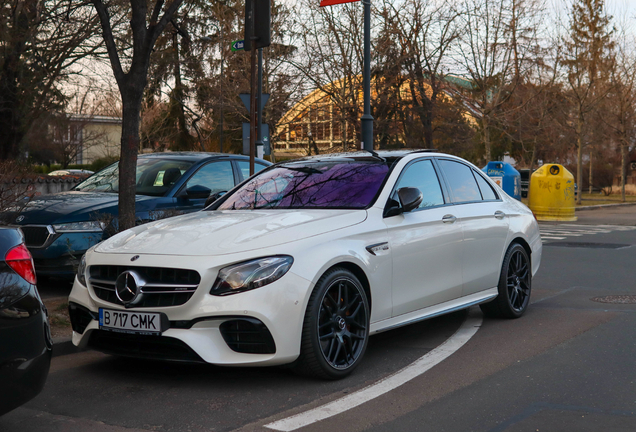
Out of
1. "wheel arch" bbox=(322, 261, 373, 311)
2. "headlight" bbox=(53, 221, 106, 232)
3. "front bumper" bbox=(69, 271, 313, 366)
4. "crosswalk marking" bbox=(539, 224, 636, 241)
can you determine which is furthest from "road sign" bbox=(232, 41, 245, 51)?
"crosswalk marking" bbox=(539, 224, 636, 241)

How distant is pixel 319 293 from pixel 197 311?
0.77 meters

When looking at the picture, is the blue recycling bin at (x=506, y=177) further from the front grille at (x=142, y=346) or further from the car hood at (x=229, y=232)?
the front grille at (x=142, y=346)

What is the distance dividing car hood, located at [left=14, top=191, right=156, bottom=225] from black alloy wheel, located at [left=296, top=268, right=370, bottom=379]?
3923 millimetres

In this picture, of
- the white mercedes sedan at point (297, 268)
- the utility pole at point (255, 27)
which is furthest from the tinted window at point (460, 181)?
the utility pole at point (255, 27)

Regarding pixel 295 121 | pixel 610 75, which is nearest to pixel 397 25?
pixel 295 121

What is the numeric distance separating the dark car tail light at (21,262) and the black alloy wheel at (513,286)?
4.42 meters

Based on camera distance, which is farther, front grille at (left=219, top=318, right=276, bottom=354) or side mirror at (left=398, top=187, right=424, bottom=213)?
side mirror at (left=398, top=187, right=424, bottom=213)

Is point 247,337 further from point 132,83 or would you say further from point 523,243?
point 132,83

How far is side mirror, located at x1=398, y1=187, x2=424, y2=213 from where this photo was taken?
5353 mm

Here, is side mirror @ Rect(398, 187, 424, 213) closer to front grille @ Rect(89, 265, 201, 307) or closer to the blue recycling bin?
front grille @ Rect(89, 265, 201, 307)

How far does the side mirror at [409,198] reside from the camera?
535 centimetres

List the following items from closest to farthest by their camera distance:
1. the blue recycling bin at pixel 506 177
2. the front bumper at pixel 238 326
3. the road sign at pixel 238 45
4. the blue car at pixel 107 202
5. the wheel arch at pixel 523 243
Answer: the front bumper at pixel 238 326
the wheel arch at pixel 523 243
the blue car at pixel 107 202
the road sign at pixel 238 45
the blue recycling bin at pixel 506 177

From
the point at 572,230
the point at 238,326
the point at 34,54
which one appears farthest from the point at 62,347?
the point at 572,230

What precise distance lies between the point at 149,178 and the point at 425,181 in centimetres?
418
